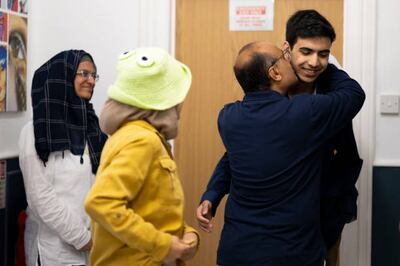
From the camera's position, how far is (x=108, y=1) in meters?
2.73

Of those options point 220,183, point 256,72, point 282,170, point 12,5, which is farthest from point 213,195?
point 12,5

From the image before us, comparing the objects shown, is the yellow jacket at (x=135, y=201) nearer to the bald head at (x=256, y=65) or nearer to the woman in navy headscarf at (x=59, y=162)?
the bald head at (x=256, y=65)

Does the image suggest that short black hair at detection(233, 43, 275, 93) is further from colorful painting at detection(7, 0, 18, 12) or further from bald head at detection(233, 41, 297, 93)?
colorful painting at detection(7, 0, 18, 12)

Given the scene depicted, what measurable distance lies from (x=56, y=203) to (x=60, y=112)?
1.33 ft

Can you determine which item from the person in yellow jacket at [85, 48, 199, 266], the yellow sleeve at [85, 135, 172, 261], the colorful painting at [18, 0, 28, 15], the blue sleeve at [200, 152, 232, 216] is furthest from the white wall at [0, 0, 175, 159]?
the yellow sleeve at [85, 135, 172, 261]

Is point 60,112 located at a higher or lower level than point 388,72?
lower

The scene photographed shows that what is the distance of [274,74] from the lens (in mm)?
1631

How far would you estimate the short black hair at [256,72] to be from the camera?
1627mm

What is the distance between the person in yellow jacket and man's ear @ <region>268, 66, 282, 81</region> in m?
0.31

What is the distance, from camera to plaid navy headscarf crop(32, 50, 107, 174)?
7.18ft

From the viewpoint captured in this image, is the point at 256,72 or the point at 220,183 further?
the point at 220,183

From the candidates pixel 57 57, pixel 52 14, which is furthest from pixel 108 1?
pixel 57 57

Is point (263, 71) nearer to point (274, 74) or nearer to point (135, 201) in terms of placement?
point (274, 74)

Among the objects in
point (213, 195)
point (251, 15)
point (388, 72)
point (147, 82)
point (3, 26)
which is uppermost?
point (251, 15)
